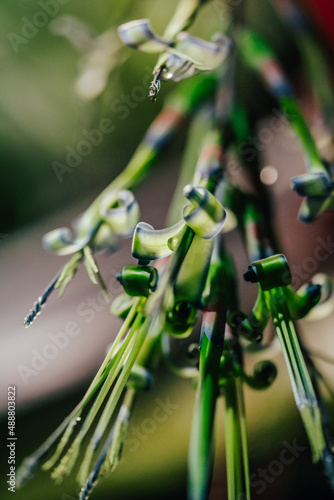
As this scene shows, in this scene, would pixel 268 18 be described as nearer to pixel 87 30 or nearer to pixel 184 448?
pixel 87 30

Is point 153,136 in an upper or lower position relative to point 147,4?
lower

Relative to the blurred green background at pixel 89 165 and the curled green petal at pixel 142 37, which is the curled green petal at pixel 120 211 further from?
the blurred green background at pixel 89 165

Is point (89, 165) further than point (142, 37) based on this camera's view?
Yes

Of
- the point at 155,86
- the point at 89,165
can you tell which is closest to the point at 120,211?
the point at 155,86

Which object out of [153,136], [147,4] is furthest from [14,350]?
[147,4]

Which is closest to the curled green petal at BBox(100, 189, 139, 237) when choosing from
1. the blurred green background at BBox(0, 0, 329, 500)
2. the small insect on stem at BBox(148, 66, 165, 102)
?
the small insect on stem at BBox(148, 66, 165, 102)

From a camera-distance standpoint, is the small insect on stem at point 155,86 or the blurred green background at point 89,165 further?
the blurred green background at point 89,165

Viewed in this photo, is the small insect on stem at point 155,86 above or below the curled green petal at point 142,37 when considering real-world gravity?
below

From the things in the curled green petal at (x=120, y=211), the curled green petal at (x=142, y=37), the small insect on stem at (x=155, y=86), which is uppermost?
the curled green petal at (x=142, y=37)

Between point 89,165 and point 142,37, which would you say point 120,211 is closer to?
point 142,37

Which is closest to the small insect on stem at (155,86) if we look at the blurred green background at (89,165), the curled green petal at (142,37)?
the curled green petal at (142,37)

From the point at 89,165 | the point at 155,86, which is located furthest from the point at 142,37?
the point at 89,165
